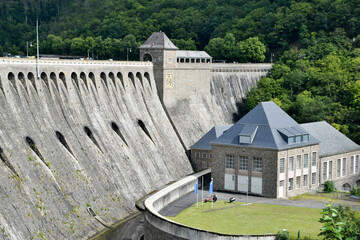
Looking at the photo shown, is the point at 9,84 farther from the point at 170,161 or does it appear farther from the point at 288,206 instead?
the point at 288,206

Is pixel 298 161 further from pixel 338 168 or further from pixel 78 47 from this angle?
pixel 78 47

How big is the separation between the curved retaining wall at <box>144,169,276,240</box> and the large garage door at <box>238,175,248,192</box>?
23.3 feet

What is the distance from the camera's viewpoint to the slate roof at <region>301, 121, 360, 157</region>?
84.5 meters

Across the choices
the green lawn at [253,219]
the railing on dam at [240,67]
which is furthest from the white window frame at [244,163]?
the railing on dam at [240,67]

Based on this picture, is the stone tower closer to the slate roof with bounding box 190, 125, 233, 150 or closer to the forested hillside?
the slate roof with bounding box 190, 125, 233, 150

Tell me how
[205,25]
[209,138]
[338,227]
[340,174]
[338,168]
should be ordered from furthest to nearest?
[205,25] < [209,138] < [340,174] < [338,168] < [338,227]

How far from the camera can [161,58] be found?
9931 centimetres

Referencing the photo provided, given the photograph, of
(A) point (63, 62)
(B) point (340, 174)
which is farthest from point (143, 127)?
(B) point (340, 174)

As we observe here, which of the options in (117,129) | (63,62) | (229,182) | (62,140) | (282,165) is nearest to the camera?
(282,165)

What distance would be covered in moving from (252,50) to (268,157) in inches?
2886

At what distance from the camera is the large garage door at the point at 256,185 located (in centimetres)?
7319

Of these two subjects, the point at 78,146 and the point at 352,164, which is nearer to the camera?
the point at 78,146

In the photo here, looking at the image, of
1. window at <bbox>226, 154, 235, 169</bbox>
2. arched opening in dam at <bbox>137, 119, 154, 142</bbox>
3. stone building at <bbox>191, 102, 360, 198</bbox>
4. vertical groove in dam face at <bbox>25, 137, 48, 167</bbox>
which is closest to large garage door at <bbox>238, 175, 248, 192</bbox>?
stone building at <bbox>191, 102, 360, 198</bbox>

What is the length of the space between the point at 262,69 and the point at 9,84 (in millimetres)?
68844
